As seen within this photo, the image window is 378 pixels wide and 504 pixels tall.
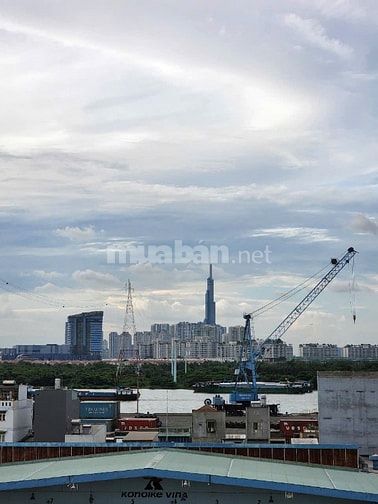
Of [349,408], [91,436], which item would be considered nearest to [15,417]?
[91,436]

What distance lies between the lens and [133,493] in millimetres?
12820

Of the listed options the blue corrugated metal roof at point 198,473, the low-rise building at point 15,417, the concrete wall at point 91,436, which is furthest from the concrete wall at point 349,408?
the blue corrugated metal roof at point 198,473

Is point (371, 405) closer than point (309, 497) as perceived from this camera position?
No

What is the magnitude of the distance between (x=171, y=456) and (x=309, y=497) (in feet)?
8.88

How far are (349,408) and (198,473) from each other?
19279 mm

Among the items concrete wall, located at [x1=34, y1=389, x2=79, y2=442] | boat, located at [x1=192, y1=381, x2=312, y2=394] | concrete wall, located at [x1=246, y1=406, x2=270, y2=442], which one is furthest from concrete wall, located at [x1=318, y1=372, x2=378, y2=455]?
boat, located at [x1=192, y1=381, x2=312, y2=394]

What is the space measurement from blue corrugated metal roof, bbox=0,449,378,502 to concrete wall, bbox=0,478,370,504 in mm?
Result: 263

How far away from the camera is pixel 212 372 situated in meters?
132

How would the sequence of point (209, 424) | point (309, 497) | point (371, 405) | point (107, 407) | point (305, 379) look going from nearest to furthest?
point (309, 497)
point (371, 405)
point (209, 424)
point (107, 407)
point (305, 379)

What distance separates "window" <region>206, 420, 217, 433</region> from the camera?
3394cm

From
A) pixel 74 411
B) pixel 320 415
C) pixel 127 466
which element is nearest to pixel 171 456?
pixel 127 466

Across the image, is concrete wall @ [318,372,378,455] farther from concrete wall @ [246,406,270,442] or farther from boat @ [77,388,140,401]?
boat @ [77,388,140,401]

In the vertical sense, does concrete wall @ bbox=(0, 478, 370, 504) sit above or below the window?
above

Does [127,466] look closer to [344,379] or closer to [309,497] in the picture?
[309,497]
